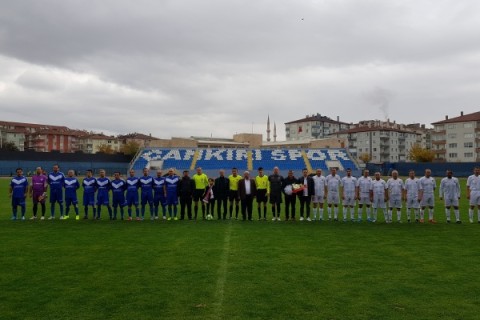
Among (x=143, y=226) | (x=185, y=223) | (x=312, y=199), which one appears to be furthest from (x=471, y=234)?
(x=143, y=226)

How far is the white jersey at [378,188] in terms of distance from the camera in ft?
50.4

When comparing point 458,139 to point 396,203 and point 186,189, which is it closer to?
point 396,203

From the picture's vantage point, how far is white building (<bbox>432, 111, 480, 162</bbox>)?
88981 mm

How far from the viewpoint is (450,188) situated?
15062 millimetres

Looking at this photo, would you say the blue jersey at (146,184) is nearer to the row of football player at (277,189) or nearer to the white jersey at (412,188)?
the row of football player at (277,189)

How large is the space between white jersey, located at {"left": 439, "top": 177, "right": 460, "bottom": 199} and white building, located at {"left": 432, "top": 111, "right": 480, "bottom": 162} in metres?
83.5

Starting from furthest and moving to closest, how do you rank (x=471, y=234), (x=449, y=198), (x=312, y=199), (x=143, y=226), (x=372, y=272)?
(x=312, y=199), (x=449, y=198), (x=143, y=226), (x=471, y=234), (x=372, y=272)

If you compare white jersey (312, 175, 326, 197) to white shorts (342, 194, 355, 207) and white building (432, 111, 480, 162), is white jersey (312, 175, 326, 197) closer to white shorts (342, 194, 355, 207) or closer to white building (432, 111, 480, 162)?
white shorts (342, 194, 355, 207)

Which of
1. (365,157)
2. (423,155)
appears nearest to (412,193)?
(423,155)

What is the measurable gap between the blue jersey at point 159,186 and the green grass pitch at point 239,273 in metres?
2.96

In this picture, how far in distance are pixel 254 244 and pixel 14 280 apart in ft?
17.5

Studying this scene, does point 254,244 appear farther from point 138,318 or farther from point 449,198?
point 449,198

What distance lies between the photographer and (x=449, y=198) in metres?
15.1

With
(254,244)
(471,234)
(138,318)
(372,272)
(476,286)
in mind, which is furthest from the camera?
(471,234)
